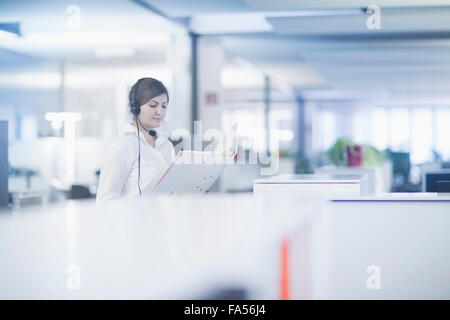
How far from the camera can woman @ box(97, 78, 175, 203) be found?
2688 mm

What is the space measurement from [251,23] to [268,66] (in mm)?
4581

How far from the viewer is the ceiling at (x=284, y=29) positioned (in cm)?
646

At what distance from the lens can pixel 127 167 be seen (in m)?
2.76

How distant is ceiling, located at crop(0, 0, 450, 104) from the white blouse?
10.9ft

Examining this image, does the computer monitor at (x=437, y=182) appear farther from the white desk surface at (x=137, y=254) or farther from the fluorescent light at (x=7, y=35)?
the fluorescent light at (x=7, y=35)

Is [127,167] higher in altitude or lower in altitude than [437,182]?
higher

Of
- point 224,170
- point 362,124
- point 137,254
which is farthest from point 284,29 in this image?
point 362,124

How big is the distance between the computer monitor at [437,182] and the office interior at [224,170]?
12 mm

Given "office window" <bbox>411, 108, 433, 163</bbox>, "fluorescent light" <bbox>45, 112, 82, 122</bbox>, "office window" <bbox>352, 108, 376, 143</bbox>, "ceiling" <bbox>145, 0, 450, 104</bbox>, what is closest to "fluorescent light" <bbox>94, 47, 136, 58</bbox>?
"fluorescent light" <bbox>45, 112, 82, 122</bbox>

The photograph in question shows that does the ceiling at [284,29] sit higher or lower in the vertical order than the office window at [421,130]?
higher

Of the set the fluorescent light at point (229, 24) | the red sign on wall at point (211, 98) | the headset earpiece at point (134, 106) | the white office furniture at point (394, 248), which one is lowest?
the white office furniture at point (394, 248)

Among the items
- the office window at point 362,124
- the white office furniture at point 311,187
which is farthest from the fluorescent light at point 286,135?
the white office furniture at point 311,187

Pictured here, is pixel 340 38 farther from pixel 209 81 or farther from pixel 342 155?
pixel 342 155

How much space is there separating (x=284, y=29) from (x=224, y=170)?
201 cm
